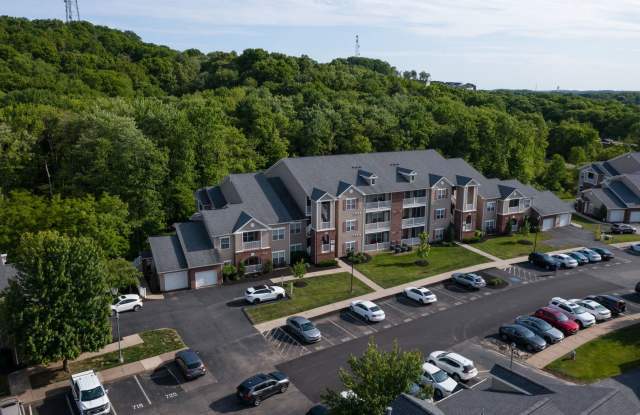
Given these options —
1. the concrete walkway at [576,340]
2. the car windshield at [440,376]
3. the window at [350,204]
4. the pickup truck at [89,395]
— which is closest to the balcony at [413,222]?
the window at [350,204]

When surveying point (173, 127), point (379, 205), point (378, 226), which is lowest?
point (378, 226)

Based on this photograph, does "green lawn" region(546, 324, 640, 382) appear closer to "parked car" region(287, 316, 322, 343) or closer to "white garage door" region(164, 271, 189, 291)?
"parked car" region(287, 316, 322, 343)

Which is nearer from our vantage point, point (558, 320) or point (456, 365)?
point (456, 365)

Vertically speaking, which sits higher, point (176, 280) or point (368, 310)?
point (176, 280)

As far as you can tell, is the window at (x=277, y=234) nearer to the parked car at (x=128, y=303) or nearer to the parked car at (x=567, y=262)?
the parked car at (x=128, y=303)

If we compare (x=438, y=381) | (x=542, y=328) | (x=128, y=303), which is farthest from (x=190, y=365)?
(x=542, y=328)

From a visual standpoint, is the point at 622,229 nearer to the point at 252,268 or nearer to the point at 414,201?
the point at 414,201
